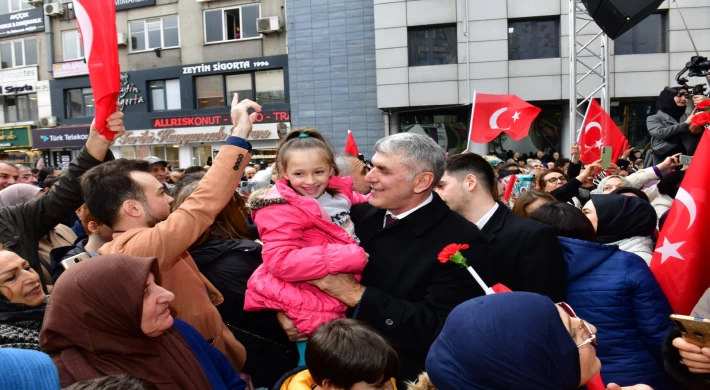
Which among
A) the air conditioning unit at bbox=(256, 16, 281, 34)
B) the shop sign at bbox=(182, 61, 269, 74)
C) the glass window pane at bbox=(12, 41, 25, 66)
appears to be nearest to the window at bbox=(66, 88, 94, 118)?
the glass window pane at bbox=(12, 41, 25, 66)

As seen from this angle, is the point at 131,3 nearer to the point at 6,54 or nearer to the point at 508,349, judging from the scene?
the point at 6,54

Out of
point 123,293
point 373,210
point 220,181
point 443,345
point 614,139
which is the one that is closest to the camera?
point 443,345

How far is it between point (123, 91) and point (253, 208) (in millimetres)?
23487

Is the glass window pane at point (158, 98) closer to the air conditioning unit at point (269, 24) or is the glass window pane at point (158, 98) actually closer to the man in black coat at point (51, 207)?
the air conditioning unit at point (269, 24)

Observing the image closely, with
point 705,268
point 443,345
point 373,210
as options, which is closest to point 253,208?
point 373,210

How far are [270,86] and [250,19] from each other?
3.07 meters

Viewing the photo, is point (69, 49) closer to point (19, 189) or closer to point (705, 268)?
point (19, 189)

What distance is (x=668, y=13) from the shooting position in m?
16.5

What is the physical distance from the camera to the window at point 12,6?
24.9 meters

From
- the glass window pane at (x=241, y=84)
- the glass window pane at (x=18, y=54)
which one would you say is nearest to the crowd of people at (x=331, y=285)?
the glass window pane at (x=241, y=84)

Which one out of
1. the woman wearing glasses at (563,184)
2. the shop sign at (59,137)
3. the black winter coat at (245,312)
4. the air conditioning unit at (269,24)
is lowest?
the black winter coat at (245,312)

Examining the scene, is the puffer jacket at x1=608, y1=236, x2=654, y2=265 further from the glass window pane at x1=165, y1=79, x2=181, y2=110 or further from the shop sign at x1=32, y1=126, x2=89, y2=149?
the shop sign at x1=32, y1=126, x2=89, y2=149

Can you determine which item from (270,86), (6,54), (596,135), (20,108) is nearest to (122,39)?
(270,86)

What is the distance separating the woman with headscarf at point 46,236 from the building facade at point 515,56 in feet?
48.1
